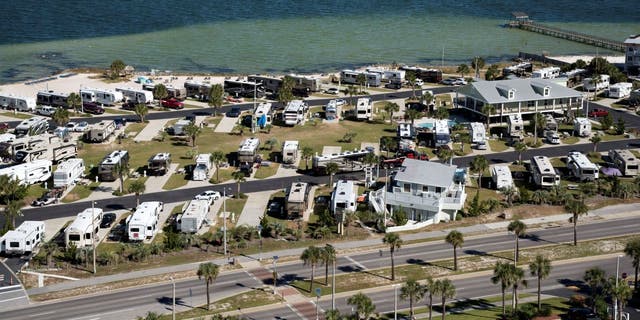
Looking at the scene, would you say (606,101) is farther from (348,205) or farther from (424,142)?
(348,205)

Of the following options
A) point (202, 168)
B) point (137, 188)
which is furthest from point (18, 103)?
point (137, 188)

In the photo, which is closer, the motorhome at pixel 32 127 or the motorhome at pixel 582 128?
the motorhome at pixel 32 127

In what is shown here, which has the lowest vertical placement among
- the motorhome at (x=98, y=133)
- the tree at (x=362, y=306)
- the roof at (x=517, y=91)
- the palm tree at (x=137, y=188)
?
the tree at (x=362, y=306)

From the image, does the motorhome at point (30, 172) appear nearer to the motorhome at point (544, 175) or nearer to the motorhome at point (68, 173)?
the motorhome at point (68, 173)

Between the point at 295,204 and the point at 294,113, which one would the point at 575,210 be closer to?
the point at 295,204

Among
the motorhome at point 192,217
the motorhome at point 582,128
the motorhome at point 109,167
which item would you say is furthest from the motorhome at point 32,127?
the motorhome at point 582,128

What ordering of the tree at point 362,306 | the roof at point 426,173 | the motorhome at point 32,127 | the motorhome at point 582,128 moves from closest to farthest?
the tree at point 362,306, the roof at point 426,173, the motorhome at point 32,127, the motorhome at point 582,128

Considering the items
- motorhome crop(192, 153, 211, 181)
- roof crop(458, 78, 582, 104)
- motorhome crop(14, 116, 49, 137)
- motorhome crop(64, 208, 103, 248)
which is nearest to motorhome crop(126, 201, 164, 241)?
motorhome crop(64, 208, 103, 248)
